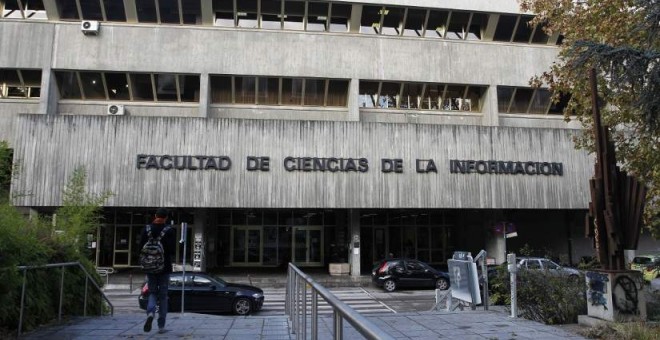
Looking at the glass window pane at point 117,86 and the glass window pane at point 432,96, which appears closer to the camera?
the glass window pane at point 117,86

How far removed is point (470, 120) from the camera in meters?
30.8

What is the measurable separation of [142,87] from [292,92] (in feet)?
26.1

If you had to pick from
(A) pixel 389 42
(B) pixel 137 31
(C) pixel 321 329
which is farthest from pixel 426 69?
(C) pixel 321 329

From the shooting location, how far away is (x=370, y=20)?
98.5 feet

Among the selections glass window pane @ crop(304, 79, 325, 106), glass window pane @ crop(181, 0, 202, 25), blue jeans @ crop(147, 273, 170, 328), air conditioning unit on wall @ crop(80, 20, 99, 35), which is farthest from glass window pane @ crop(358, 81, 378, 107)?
blue jeans @ crop(147, 273, 170, 328)

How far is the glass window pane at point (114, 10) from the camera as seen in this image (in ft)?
92.3

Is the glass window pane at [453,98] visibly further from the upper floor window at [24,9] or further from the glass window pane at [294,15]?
the upper floor window at [24,9]

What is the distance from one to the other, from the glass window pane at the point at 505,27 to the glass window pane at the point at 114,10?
67.5ft

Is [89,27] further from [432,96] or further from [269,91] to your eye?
[432,96]

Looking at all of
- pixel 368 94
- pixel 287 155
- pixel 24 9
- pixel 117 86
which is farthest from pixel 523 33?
pixel 24 9

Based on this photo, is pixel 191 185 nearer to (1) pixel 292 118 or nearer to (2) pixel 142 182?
(2) pixel 142 182

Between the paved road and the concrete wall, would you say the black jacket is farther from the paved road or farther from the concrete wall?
the concrete wall

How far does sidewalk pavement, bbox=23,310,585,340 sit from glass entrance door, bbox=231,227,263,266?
2200cm

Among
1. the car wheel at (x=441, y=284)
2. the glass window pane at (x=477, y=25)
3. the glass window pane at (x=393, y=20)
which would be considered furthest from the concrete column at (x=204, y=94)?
the glass window pane at (x=477, y=25)
